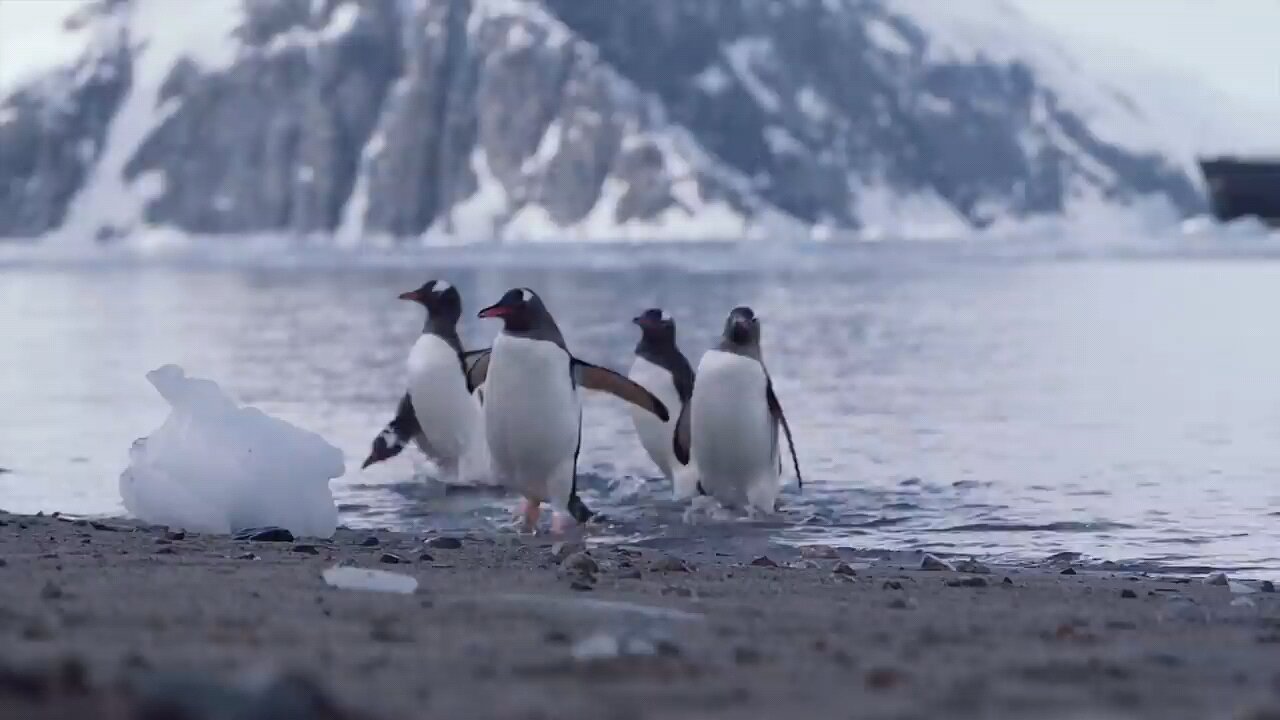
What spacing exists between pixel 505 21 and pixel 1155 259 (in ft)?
363

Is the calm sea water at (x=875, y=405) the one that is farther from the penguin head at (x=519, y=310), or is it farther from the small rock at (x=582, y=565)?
the small rock at (x=582, y=565)

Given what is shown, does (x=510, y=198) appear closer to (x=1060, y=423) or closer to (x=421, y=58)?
(x=421, y=58)

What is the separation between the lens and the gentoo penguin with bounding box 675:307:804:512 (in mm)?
10594

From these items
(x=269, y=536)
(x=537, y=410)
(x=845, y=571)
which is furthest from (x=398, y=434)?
(x=845, y=571)

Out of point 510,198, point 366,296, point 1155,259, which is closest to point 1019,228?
point 510,198

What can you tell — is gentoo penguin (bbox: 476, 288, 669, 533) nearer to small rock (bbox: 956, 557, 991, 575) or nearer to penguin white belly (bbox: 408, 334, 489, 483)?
penguin white belly (bbox: 408, 334, 489, 483)

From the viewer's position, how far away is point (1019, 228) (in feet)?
623

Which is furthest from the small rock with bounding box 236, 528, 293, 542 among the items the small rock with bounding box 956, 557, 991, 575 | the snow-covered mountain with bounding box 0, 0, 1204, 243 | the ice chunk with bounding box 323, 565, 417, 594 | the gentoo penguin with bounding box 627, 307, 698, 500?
the snow-covered mountain with bounding box 0, 0, 1204, 243

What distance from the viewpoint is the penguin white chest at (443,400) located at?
40.1ft

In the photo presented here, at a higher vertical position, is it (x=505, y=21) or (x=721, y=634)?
(x=505, y=21)

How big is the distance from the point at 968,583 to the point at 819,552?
6.53 ft

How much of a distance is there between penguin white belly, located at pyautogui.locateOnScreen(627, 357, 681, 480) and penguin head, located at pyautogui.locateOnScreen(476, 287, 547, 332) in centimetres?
185

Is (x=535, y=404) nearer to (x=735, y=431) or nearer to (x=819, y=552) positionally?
(x=735, y=431)

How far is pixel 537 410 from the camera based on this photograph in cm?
986
